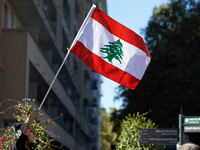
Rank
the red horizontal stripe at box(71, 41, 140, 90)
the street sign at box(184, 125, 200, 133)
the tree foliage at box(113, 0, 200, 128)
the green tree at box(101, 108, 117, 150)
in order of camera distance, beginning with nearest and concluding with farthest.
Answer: the red horizontal stripe at box(71, 41, 140, 90) < the street sign at box(184, 125, 200, 133) < the tree foliage at box(113, 0, 200, 128) < the green tree at box(101, 108, 117, 150)

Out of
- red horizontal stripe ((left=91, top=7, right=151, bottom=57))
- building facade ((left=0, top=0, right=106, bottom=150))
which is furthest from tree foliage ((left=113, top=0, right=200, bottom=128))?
red horizontal stripe ((left=91, top=7, right=151, bottom=57))

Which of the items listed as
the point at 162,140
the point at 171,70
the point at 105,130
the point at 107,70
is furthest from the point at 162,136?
the point at 105,130

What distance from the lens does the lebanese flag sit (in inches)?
368

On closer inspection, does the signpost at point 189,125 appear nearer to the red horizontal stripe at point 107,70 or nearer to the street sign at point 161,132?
the street sign at point 161,132

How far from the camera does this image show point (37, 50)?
71.0 feet

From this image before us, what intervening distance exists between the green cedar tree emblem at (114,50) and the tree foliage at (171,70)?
19457 mm

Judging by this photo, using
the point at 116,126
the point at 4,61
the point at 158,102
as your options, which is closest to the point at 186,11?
the point at 158,102

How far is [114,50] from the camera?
31.6 feet

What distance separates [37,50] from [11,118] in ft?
13.5

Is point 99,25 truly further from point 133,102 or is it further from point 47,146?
point 133,102

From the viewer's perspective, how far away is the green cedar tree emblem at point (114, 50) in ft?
31.5

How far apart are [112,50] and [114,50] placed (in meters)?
0.04

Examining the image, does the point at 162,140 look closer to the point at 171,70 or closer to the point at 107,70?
the point at 107,70

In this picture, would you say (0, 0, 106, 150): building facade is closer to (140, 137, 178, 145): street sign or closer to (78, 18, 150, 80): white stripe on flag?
(140, 137, 178, 145): street sign
